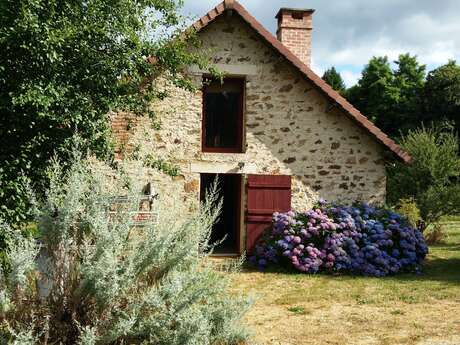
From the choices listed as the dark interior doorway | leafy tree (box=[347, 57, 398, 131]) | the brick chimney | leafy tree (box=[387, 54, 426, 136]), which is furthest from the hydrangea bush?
leafy tree (box=[347, 57, 398, 131])

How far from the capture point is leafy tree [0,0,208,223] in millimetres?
5262

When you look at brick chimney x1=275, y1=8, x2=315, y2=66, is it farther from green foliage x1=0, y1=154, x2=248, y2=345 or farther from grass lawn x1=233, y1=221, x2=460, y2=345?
green foliage x1=0, y1=154, x2=248, y2=345

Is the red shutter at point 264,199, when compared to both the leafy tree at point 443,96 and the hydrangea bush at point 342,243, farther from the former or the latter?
the leafy tree at point 443,96

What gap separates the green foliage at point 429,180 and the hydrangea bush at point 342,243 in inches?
144

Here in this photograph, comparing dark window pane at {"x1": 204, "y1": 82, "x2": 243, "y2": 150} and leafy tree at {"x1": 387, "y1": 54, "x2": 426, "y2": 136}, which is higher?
leafy tree at {"x1": 387, "y1": 54, "x2": 426, "y2": 136}

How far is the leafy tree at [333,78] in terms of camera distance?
33875 mm

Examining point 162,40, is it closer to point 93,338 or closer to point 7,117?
point 7,117

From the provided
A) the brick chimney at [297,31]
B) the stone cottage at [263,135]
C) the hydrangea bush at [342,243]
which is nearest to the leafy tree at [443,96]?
the brick chimney at [297,31]

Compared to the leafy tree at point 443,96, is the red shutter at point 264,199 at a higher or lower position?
lower

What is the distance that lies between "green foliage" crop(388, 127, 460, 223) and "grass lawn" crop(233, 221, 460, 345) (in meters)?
3.82

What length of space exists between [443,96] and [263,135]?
1894 centimetres

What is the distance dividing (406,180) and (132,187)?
12.2 meters

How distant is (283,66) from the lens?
35.1 ft

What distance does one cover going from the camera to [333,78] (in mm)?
34094
